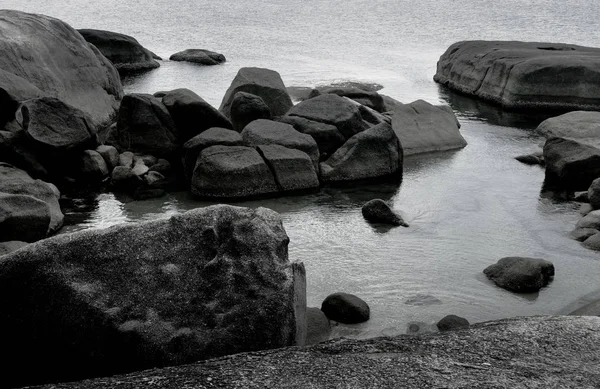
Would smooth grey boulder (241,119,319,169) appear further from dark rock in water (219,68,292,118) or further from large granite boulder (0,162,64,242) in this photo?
large granite boulder (0,162,64,242)

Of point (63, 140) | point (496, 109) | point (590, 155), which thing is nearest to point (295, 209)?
point (63, 140)

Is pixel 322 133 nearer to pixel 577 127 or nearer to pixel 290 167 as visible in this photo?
pixel 290 167

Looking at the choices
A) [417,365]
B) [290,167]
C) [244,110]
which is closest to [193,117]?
[244,110]

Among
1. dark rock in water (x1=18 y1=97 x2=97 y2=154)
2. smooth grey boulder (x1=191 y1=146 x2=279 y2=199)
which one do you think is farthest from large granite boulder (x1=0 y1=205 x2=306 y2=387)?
dark rock in water (x1=18 y1=97 x2=97 y2=154)

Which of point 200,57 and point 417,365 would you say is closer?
point 417,365

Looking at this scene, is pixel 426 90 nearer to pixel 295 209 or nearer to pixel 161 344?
pixel 295 209

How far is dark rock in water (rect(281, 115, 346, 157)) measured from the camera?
12.0 metres

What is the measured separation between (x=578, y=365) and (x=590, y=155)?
23.5ft

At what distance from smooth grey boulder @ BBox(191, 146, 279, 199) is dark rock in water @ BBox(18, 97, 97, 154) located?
5.66 feet

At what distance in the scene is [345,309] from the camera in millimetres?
7043

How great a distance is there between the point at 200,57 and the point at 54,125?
14.1m

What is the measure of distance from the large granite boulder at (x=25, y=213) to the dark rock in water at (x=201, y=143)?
7.04 feet

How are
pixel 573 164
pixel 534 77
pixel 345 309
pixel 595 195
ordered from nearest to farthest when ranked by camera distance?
1. pixel 345 309
2. pixel 595 195
3. pixel 573 164
4. pixel 534 77

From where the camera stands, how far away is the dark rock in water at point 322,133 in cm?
1203
